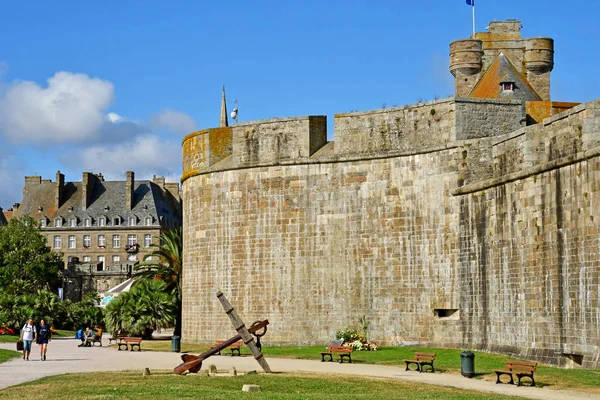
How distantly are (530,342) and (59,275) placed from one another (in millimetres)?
64522

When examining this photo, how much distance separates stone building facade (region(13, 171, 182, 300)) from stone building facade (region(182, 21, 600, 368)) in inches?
2526

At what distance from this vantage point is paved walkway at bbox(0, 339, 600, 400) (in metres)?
20.2

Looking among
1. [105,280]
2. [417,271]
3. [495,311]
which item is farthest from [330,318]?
[105,280]

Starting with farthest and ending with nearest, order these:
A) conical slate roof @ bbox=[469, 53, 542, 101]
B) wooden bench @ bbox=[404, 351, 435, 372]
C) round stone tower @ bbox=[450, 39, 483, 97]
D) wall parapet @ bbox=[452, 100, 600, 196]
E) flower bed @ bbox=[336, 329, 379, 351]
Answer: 1. round stone tower @ bbox=[450, 39, 483, 97]
2. conical slate roof @ bbox=[469, 53, 542, 101]
3. flower bed @ bbox=[336, 329, 379, 351]
4. wooden bench @ bbox=[404, 351, 435, 372]
5. wall parapet @ bbox=[452, 100, 600, 196]

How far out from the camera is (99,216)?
101 metres

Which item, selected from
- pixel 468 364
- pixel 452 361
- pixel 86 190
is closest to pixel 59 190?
pixel 86 190

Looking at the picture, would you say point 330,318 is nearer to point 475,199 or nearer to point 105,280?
point 475,199

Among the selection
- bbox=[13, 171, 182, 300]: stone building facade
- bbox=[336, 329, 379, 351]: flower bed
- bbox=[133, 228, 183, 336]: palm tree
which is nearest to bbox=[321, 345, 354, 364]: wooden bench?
bbox=[336, 329, 379, 351]: flower bed

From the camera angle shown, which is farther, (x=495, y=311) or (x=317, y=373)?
(x=495, y=311)

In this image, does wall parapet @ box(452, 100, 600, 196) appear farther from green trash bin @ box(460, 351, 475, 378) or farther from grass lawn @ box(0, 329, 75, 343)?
grass lawn @ box(0, 329, 75, 343)

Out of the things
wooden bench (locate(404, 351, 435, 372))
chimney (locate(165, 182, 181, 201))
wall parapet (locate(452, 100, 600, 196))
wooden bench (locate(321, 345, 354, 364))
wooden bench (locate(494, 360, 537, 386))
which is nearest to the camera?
wooden bench (locate(494, 360, 537, 386))

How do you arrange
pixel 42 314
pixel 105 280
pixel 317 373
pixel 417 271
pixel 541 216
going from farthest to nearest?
pixel 105 280 < pixel 42 314 < pixel 417 271 < pixel 541 216 < pixel 317 373

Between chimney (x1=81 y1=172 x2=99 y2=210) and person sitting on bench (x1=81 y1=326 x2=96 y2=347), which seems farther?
chimney (x1=81 y1=172 x2=99 y2=210)

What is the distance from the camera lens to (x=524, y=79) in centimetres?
3756
